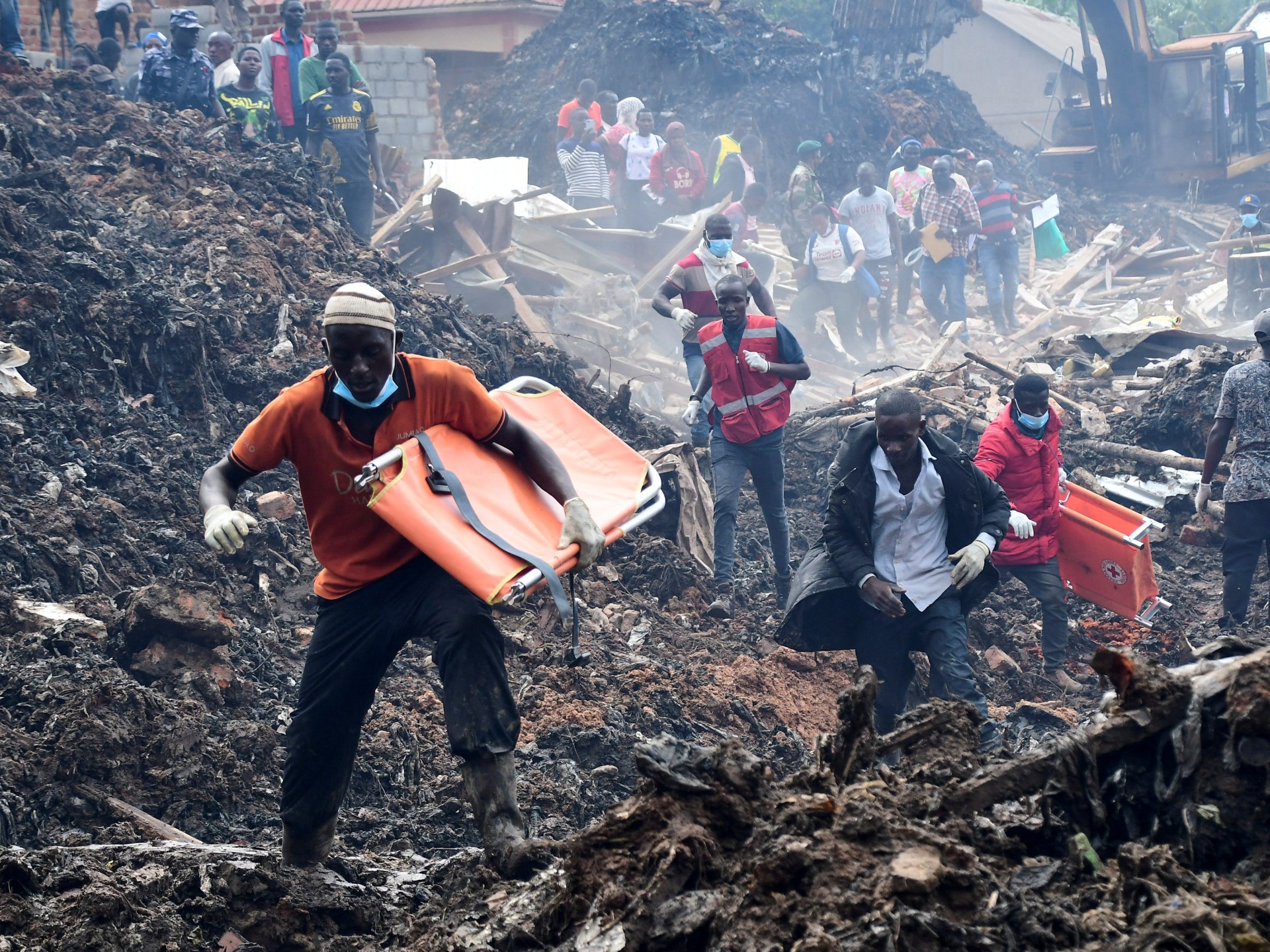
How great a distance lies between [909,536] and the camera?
215 inches

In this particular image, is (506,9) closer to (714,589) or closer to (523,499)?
(714,589)

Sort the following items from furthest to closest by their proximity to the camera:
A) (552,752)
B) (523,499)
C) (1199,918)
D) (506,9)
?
(506,9)
(552,752)
(523,499)
(1199,918)

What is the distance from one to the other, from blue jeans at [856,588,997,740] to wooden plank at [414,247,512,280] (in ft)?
31.5

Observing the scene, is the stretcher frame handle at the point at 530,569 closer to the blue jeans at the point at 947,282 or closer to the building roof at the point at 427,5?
the blue jeans at the point at 947,282

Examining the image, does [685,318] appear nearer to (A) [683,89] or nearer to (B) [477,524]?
(B) [477,524]

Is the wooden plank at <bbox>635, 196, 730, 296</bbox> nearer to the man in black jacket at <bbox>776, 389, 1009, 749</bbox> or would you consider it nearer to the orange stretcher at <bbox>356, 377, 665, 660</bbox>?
the man in black jacket at <bbox>776, 389, 1009, 749</bbox>

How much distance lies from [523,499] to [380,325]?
76 centimetres

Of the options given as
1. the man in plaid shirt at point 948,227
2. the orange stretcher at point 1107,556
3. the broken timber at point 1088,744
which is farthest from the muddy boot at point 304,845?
the man in plaid shirt at point 948,227

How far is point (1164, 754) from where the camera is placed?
3105 millimetres

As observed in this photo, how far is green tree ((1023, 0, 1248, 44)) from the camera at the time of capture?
37.1 meters

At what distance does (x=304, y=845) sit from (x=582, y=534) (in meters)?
1.39

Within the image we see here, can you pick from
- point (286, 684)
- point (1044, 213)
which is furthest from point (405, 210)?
point (1044, 213)

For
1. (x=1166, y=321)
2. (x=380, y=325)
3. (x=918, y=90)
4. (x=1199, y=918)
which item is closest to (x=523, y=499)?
(x=380, y=325)

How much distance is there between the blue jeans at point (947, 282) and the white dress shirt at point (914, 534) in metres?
12.5
